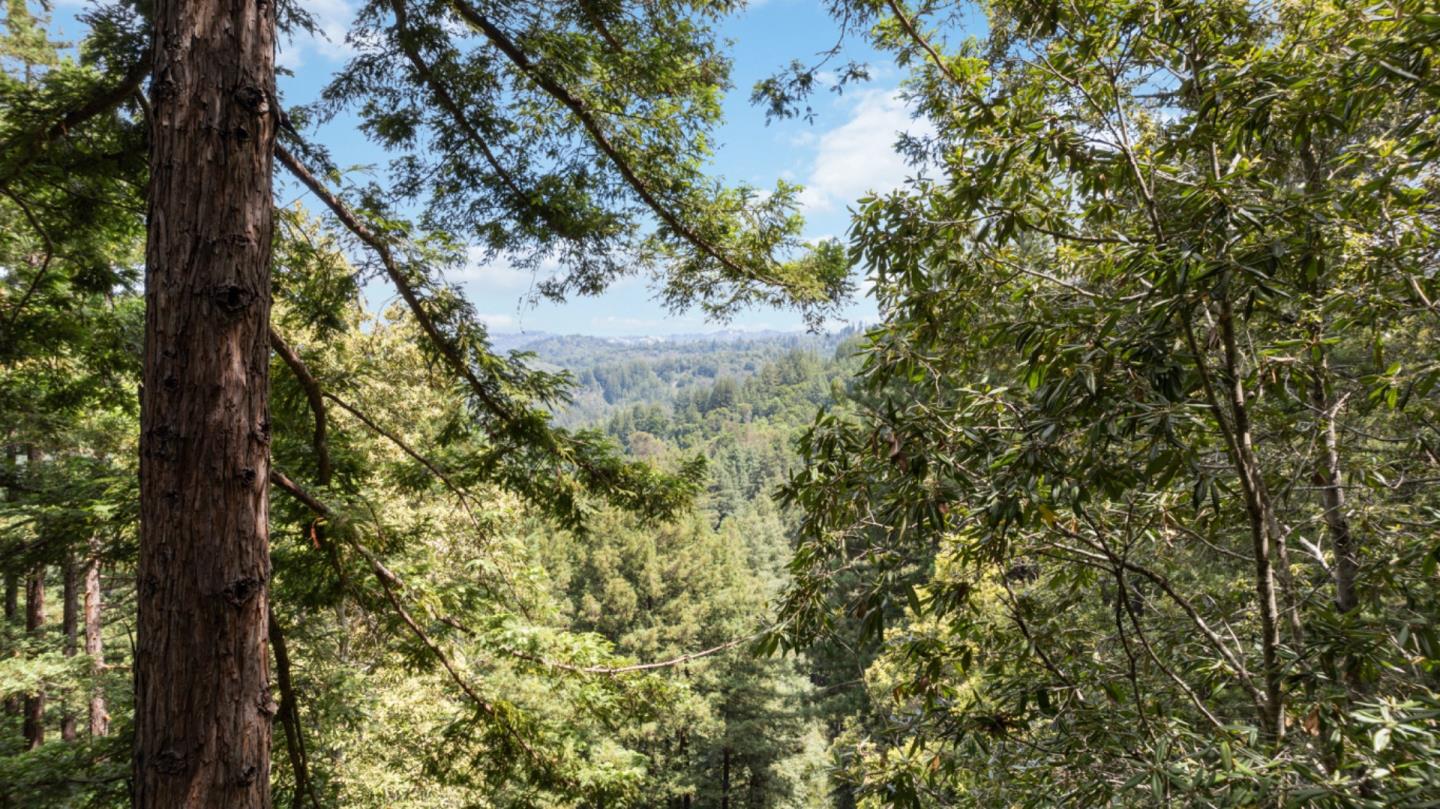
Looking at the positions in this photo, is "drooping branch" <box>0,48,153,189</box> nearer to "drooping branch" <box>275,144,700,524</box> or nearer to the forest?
the forest

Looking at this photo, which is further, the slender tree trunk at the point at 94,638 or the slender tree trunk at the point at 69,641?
the slender tree trunk at the point at 94,638

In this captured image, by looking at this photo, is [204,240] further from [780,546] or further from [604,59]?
[780,546]

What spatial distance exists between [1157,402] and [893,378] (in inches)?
73.8

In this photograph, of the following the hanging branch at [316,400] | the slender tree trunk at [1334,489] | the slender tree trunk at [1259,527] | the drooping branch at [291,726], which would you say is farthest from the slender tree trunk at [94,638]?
the slender tree trunk at [1334,489]

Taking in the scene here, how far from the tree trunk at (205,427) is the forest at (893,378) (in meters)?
0.01

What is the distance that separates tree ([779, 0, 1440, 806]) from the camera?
1.66m

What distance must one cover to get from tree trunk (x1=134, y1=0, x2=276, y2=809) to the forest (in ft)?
0.03

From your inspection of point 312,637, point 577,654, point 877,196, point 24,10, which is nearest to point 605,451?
point 577,654

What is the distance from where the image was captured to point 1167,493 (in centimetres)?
266

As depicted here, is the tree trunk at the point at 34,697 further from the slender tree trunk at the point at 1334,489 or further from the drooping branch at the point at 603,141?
the slender tree trunk at the point at 1334,489

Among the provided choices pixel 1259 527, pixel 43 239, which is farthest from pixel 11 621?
pixel 1259 527

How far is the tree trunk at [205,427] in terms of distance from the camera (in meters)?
1.62

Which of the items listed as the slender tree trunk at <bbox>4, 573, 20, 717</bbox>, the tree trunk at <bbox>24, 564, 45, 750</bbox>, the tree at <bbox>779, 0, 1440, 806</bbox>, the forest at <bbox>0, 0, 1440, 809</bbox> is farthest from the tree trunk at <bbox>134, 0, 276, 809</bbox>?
the tree trunk at <bbox>24, 564, 45, 750</bbox>

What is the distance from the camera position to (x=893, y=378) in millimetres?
3594
